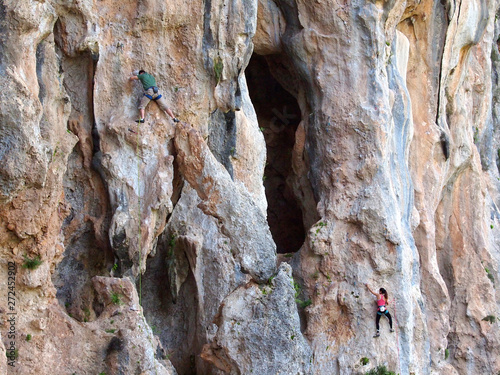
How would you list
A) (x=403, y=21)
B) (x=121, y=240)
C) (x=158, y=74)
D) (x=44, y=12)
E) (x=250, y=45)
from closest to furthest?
(x=44, y=12) → (x=121, y=240) → (x=158, y=74) → (x=250, y=45) → (x=403, y=21)

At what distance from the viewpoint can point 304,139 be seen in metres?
17.2

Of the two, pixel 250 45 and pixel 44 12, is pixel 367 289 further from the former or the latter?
pixel 44 12

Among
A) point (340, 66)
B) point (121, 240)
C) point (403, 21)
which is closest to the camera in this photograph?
point (121, 240)

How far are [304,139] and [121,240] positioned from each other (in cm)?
563

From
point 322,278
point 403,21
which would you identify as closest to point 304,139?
point 322,278

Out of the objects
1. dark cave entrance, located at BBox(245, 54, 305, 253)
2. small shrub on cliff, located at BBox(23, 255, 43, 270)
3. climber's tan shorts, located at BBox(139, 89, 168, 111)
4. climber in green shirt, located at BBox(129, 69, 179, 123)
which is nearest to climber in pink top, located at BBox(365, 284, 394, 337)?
dark cave entrance, located at BBox(245, 54, 305, 253)

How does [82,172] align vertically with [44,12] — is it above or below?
below

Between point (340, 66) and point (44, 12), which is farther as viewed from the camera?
point (340, 66)

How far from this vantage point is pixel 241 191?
13.4 meters

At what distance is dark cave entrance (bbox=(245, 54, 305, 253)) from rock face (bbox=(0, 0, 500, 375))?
6 cm

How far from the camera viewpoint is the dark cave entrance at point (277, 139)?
19047 mm

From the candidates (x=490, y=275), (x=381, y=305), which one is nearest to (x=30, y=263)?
(x=381, y=305)

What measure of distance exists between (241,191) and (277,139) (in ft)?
20.3

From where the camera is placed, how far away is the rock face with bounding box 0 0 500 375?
11719 mm
